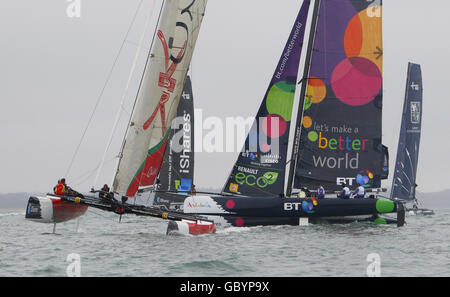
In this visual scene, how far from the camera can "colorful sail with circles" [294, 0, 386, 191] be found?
80.9ft

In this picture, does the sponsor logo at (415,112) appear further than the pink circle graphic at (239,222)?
Yes

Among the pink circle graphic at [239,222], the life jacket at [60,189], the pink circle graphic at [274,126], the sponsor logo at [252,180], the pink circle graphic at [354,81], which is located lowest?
the pink circle graphic at [239,222]

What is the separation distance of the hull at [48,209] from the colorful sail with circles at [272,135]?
644 cm

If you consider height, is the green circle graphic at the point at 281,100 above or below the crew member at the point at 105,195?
above

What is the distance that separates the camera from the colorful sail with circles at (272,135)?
2372 centimetres

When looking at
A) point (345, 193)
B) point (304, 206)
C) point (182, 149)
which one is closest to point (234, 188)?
point (304, 206)

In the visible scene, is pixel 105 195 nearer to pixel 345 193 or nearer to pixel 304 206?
pixel 304 206

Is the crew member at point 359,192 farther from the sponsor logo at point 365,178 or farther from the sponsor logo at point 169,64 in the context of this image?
the sponsor logo at point 169,64

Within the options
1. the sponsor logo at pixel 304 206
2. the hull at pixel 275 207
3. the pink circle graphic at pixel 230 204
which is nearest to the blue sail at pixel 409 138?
the hull at pixel 275 207

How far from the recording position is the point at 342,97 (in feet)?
81.0

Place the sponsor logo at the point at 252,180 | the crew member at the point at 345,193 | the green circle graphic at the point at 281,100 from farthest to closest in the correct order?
the green circle graphic at the point at 281,100 < the sponsor logo at the point at 252,180 < the crew member at the point at 345,193

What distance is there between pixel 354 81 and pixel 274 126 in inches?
133

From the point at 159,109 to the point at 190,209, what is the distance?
3300 millimetres

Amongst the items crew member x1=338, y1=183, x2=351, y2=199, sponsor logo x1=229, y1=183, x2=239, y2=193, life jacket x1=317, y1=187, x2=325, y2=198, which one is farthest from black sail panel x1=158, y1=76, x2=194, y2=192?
crew member x1=338, y1=183, x2=351, y2=199
